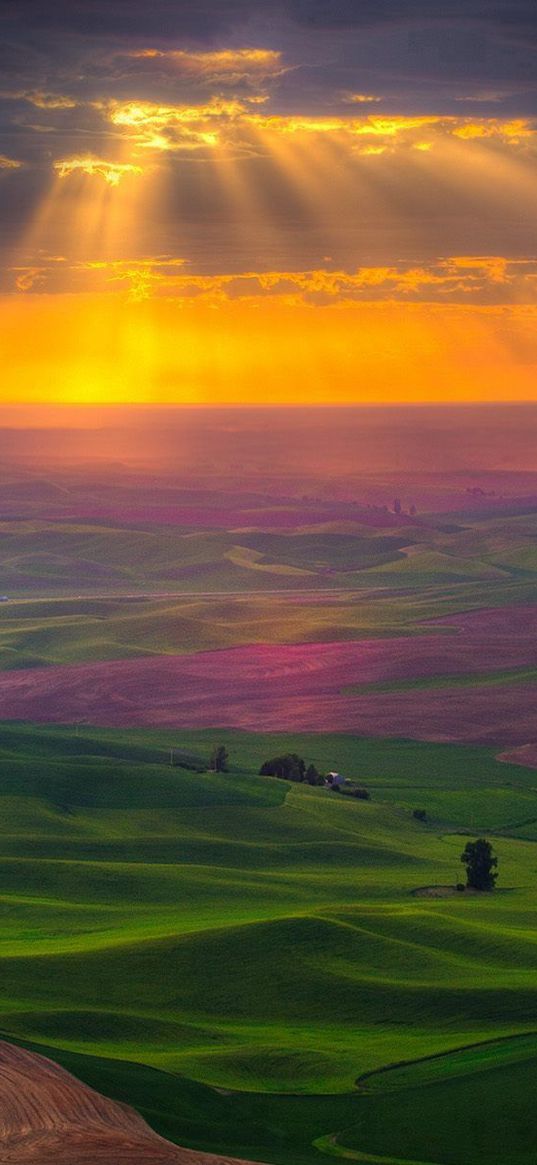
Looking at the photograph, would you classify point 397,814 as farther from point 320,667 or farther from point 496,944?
point 320,667

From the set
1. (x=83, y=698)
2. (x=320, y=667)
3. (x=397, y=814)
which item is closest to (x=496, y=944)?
(x=397, y=814)

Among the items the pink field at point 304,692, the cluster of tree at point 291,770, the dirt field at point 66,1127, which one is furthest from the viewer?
the pink field at point 304,692

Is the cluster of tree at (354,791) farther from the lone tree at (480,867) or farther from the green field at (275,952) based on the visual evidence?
the lone tree at (480,867)

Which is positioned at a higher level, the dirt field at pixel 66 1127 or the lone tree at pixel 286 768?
the lone tree at pixel 286 768

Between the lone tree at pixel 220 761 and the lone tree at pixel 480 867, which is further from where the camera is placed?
the lone tree at pixel 220 761

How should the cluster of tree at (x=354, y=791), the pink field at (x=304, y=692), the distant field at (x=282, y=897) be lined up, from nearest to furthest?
1. the distant field at (x=282, y=897)
2. the cluster of tree at (x=354, y=791)
3. the pink field at (x=304, y=692)

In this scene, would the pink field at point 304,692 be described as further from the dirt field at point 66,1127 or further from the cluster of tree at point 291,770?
the dirt field at point 66,1127

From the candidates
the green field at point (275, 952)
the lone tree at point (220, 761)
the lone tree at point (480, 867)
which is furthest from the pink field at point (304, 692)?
the lone tree at point (480, 867)

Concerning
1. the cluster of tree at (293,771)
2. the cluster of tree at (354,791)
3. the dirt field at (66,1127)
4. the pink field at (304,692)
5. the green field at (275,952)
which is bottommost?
the dirt field at (66,1127)
